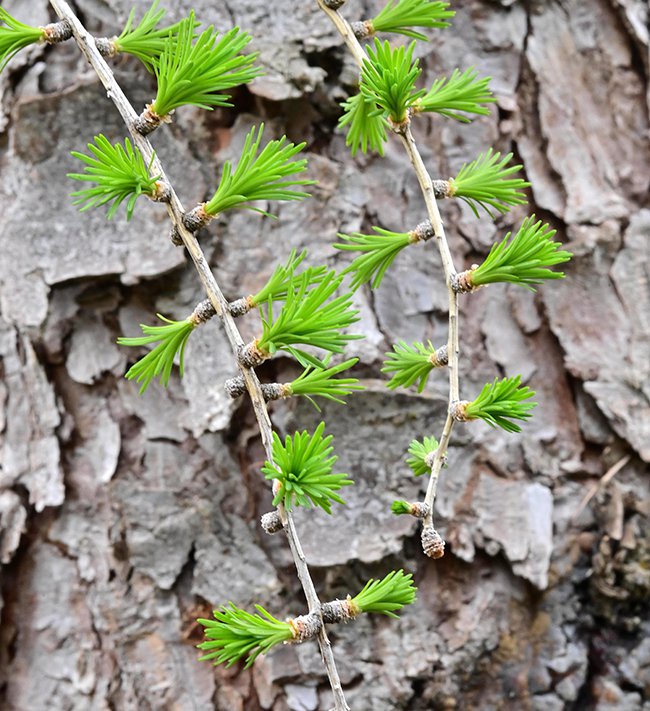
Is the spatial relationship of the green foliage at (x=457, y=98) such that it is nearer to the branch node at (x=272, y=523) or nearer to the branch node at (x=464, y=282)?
the branch node at (x=464, y=282)

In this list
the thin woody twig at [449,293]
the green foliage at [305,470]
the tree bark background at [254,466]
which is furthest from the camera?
the tree bark background at [254,466]

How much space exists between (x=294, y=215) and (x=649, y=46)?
562 mm

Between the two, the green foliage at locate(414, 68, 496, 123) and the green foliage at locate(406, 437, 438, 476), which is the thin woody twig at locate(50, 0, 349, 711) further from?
the green foliage at locate(414, 68, 496, 123)

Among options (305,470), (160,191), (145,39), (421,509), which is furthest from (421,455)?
(145,39)

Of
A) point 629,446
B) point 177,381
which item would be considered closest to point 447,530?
point 629,446

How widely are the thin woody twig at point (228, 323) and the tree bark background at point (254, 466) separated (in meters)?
0.31

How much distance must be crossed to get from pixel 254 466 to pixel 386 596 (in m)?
0.40

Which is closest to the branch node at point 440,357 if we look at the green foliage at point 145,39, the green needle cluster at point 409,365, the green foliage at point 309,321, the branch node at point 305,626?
the green needle cluster at point 409,365

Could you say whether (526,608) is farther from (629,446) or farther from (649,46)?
(649,46)

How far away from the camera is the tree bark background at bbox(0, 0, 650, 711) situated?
92 centimetres

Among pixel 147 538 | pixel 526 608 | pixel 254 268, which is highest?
pixel 254 268

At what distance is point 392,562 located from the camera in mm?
908

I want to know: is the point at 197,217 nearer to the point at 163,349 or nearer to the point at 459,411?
the point at 163,349

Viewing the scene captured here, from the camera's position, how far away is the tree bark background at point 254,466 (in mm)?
917
